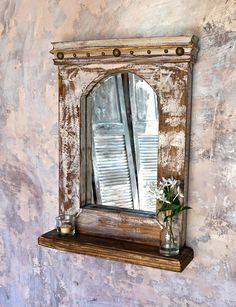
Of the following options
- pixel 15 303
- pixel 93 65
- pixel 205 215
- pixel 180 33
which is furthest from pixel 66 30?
pixel 15 303

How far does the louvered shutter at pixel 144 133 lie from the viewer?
4.25 ft

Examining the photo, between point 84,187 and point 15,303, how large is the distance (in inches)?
25.3

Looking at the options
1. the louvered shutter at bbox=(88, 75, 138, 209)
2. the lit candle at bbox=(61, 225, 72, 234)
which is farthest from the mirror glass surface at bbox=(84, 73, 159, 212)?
the lit candle at bbox=(61, 225, 72, 234)

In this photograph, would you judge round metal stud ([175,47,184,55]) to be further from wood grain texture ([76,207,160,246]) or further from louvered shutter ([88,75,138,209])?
wood grain texture ([76,207,160,246])

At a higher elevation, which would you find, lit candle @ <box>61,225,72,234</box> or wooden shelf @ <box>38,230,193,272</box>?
lit candle @ <box>61,225,72,234</box>

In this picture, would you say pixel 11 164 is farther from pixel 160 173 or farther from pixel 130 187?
pixel 160 173

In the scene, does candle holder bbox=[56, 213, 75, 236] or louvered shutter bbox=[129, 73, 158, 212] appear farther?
candle holder bbox=[56, 213, 75, 236]

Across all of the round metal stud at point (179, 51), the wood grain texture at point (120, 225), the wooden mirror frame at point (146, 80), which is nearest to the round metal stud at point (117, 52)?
the wooden mirror frame at point (146, 80)

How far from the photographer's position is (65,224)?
1412 mm

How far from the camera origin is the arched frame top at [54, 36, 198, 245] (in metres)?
1.24

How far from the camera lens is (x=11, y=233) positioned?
1.68 metres

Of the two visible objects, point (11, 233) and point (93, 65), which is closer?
point (93, 65)

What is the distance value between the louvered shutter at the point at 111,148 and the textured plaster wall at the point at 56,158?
0.17m

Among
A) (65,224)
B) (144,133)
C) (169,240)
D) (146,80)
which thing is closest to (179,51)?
(146,80)
